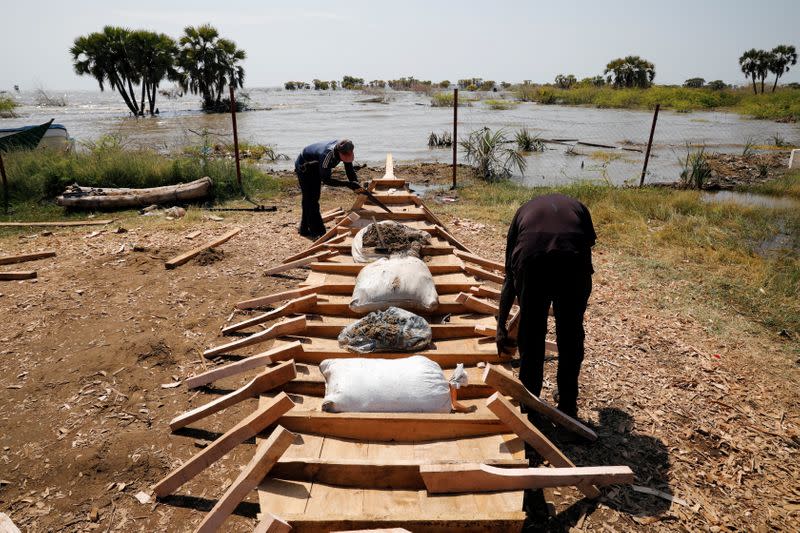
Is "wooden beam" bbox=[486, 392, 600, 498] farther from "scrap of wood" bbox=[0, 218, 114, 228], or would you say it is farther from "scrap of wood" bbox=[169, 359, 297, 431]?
"scrap of wood" bbox=[0, 218, 114, 228]

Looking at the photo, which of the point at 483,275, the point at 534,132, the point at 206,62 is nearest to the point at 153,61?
the point at 206,62

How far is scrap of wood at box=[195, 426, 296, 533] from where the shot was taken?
2.19 m

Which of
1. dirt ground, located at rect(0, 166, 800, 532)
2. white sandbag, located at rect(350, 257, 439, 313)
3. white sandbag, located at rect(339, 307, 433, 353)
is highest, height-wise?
white sandbag, located at rect(350, 257, 439, 313)

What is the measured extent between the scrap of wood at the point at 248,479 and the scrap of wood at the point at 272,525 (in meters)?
0.26

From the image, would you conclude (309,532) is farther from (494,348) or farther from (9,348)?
(9,348)

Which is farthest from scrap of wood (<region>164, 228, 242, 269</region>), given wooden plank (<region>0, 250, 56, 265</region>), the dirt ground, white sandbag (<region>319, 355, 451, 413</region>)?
white sandbag (<region>319, 355, 451, 413</region>)

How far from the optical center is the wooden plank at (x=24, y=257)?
6324 mm

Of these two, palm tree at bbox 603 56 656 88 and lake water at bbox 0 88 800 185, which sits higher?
palm tree at bbox 603 56 656 88

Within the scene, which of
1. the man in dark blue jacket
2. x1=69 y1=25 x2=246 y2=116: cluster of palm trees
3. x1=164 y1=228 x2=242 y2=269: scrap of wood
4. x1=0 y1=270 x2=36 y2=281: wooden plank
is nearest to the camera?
x1=0 y1=270 x2=36 y2=281: wooden plank

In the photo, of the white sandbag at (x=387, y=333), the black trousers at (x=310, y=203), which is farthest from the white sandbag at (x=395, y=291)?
the black trousers at (x=310, y=203)

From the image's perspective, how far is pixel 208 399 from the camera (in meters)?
3.71

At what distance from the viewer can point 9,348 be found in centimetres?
433

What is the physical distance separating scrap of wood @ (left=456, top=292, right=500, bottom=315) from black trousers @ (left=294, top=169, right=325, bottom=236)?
13.1 ft

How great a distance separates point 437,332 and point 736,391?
2.57m
